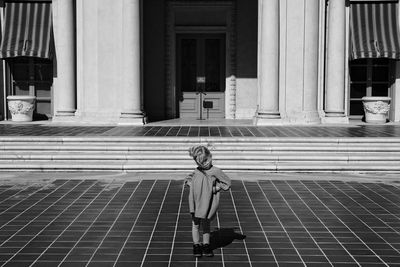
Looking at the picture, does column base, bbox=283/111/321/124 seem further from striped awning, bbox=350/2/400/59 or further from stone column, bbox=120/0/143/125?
stone column, bbox=120/0/143/125

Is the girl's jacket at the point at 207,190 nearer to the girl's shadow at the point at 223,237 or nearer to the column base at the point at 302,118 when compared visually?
the girl's shadow at the point at 223,237

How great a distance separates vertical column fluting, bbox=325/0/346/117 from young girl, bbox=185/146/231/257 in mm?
14250

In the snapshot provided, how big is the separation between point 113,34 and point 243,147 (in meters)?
7.85

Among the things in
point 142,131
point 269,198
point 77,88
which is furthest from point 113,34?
point 269,198

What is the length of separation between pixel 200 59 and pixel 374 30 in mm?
6721

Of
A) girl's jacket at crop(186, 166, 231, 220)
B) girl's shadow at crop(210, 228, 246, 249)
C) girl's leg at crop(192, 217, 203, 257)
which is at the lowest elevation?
girl's shadow at crop(210, 228, 246, 249)

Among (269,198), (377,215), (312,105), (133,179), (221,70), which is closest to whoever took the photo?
(377,215)

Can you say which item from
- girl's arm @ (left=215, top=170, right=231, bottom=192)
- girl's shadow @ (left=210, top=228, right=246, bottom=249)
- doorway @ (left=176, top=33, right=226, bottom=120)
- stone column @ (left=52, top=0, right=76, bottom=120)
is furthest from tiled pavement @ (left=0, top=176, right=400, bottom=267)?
doorway @ (left=176, top=33, right=226, bottom=120)

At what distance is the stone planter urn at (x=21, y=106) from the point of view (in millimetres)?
20016

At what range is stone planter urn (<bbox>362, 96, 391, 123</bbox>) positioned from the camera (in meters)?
19.9

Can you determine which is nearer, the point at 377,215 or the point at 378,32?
the point at 377,215

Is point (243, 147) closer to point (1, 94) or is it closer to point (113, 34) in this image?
point (113, 34)

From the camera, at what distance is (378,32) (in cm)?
2061

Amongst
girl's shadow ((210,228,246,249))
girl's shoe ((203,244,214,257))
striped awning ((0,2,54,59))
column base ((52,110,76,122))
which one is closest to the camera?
girl's shoe ((203,244,214,257))
